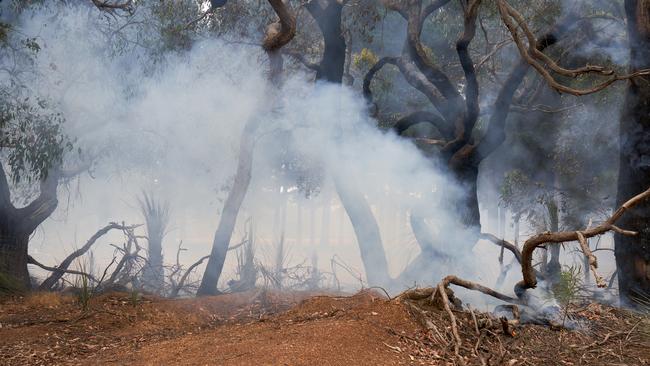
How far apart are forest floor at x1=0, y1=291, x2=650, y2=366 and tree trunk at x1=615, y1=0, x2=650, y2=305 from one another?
0.74 m

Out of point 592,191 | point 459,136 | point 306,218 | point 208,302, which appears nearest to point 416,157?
point 459,136

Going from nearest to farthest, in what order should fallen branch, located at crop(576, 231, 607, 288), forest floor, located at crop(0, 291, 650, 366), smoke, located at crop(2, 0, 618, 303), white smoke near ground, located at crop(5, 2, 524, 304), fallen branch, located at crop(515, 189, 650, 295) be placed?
fallen branch, located at crop(576, 231, 607, 288) → forest floor, located at crop(0, 291, 650, 366) → fallen branch, located at crop(515, 189, 650, 295) → smoke, located at crop(2, 0, 618, 303) → white smoke near ground, located at crop(5, 2, 524, 304)

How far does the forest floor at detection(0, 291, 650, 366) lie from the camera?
15.8 feet

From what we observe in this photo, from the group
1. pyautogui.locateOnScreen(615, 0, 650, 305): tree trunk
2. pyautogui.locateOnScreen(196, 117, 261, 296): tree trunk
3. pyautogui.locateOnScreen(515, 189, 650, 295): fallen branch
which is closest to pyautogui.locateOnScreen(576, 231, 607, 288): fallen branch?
pyautogui.locateOnScreen(515, 189, 650, 295): fallen branch

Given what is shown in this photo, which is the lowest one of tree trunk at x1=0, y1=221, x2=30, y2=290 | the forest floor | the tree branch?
the forest floor

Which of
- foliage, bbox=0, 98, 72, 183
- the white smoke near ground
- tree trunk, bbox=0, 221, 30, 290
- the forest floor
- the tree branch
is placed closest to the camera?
the forest floor

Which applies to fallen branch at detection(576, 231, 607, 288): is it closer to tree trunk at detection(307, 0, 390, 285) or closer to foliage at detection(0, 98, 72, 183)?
tree trunk at detection(307, 0, 390, 285)

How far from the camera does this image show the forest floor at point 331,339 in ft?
15.8

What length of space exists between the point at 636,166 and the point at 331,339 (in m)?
4.50

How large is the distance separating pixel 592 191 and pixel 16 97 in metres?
10.8

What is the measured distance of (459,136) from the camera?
982cm

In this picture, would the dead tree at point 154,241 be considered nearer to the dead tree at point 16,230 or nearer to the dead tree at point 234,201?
the dead tree at point 234,201

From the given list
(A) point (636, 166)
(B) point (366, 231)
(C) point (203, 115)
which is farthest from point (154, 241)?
(A) point (636, 166)

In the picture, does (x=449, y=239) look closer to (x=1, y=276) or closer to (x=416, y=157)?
(x=416, y=157)
